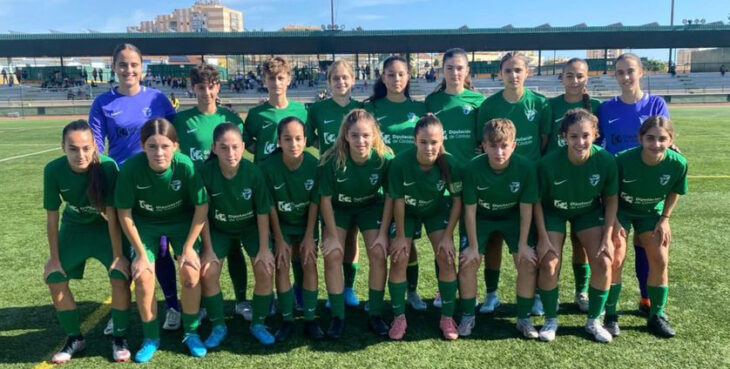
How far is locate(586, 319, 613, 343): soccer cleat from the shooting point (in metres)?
3.39

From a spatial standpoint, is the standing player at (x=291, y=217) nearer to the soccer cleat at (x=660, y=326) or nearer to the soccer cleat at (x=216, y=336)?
the soccer cleat at (x=216, y=336)

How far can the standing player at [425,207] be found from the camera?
138 inches

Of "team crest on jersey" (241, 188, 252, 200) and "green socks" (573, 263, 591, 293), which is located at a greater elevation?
"team crest on jersey" (241, 188, 252, 200)


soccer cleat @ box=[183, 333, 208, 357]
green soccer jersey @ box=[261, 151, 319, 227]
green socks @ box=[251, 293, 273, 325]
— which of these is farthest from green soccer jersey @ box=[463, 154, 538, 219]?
soccer cleat @ box=[183, 333, 208, 357]

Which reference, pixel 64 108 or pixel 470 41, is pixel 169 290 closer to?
Answer: pixel 64 108

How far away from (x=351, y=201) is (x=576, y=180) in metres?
1.50

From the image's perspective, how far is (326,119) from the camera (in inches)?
160

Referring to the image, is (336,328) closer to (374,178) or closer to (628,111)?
(374,178)

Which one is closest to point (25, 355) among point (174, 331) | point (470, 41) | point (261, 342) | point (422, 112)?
point (174, 331)

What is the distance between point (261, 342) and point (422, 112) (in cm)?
204

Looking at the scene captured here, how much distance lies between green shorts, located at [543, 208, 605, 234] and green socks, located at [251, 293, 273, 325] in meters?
1.95

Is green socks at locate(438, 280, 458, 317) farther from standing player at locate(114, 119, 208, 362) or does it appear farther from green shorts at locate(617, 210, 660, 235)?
standing player at locate(114, 119, 208, 362)

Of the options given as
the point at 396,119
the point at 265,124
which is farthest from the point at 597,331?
Result: the point at 265,124

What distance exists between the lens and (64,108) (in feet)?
97.8
